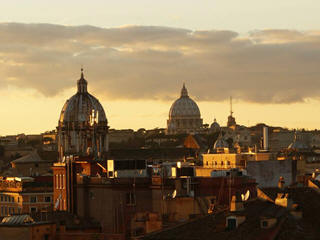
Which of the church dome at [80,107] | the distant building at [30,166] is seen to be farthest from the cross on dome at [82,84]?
the distant building at [30,166]

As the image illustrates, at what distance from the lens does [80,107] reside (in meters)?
172

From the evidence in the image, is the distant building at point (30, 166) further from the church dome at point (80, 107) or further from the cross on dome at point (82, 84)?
the cross on dome at point (82, 84)

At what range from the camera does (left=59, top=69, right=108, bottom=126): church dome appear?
168938 millimetres

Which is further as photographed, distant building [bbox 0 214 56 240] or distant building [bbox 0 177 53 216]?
distant building [bbox 0 177 53 216]

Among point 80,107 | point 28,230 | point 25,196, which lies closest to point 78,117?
point 80,107

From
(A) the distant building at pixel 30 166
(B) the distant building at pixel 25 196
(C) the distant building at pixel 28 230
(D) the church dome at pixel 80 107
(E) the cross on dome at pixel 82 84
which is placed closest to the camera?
(C) the distant building at pixel 28 230

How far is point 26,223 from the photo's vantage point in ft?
203

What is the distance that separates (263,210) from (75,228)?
19.0 metres

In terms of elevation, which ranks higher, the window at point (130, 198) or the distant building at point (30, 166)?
the distant building at point (30, 166)

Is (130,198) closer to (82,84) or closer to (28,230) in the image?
(28,230)

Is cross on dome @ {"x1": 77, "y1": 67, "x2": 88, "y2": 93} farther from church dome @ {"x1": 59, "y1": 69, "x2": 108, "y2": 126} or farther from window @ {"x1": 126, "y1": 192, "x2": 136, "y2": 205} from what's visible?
window @ {"x1": 126, "y1": 192, "x2": 136, "y2": 205}

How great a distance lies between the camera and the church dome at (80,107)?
169 metres

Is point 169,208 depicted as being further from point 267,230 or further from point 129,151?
point 129,151

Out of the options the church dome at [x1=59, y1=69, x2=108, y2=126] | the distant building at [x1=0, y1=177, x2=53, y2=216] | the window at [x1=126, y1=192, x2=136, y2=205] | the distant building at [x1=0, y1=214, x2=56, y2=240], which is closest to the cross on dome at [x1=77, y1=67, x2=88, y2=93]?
the church dome at [x1=59, y1=69, x2=108, y2=126]
